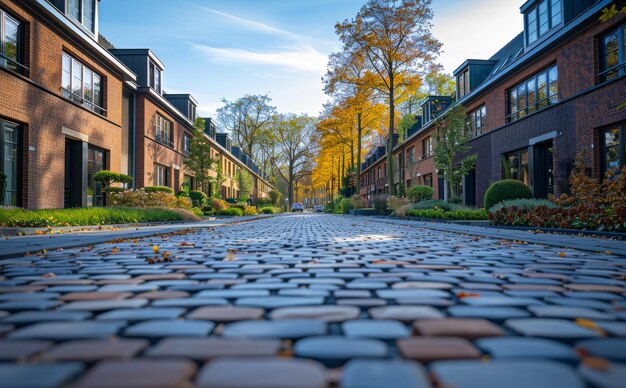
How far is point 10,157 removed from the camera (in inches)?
456

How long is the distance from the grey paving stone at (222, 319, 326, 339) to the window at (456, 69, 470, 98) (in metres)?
23.2

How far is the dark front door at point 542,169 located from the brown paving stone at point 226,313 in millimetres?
16539

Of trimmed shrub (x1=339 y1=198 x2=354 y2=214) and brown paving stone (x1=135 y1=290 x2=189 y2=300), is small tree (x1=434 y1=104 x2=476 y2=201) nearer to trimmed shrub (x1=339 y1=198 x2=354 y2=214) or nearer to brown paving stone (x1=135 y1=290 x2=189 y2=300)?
trimmed shrub (x1=339 y1=198 x2=354 y2=214)

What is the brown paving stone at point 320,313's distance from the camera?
1.98m

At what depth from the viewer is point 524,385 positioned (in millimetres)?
1208

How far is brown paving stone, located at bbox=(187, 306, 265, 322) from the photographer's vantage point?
1.96 metres

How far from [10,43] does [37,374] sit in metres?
13.7

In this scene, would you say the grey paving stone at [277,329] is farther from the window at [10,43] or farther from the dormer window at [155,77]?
the dormer window at [155,77]

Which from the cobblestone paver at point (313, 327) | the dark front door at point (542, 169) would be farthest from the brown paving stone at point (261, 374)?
the dark front door at point (542, 169)

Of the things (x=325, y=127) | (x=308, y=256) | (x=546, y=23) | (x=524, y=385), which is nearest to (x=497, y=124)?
(x=546, y=23)

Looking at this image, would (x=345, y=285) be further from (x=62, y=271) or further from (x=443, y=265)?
(x=62, y=271)

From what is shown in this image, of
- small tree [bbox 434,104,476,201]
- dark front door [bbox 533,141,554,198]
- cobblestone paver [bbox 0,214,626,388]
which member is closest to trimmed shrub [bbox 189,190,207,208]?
small tree [bbox 434,104,476,201]

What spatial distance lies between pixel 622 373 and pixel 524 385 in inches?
14.3

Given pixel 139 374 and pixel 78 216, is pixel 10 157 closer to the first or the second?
pixel 78 216
